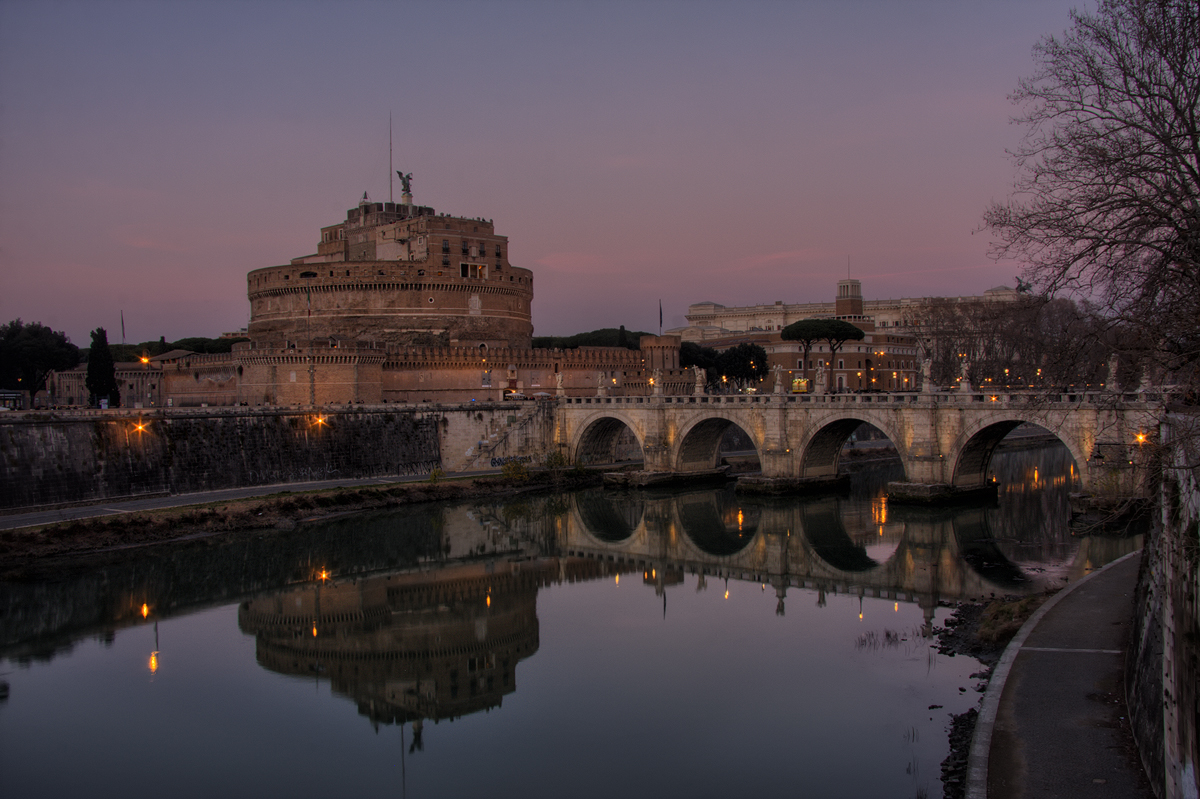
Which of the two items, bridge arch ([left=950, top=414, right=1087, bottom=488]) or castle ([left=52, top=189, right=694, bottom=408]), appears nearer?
bridge arch ([left=950, top=414, right=1087, bottom=488])

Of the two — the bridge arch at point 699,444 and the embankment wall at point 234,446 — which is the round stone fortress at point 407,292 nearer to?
the embankment wall at point 234,446

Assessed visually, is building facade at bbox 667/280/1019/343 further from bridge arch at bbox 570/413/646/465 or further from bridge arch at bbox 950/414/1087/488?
bridge arch at bbox 950/414/1087/488

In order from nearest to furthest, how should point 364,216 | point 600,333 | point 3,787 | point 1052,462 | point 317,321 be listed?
point 3,787
point 1052,462
point 317,321
point 364,216
point 600,333

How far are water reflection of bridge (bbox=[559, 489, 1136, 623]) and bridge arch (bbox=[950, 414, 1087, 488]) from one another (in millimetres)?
1483

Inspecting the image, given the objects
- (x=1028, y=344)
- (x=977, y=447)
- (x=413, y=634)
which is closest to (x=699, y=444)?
(x=977, y=447)

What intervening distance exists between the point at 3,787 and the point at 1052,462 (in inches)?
1899

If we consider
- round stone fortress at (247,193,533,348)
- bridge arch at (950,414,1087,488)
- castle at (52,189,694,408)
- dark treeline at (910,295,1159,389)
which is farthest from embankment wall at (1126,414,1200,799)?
round stone fortress at (247,193,533,348)

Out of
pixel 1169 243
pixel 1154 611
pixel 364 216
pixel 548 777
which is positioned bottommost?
pixel 548 777

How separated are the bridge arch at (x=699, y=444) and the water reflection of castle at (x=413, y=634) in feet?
47.5

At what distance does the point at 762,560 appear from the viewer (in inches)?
1083

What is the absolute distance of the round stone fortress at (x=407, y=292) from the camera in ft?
184

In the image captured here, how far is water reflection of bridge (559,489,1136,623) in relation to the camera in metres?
23.5

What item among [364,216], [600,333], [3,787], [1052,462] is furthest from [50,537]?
[600,333]

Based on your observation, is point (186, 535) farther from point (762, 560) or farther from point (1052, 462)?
point (1052, 462)
